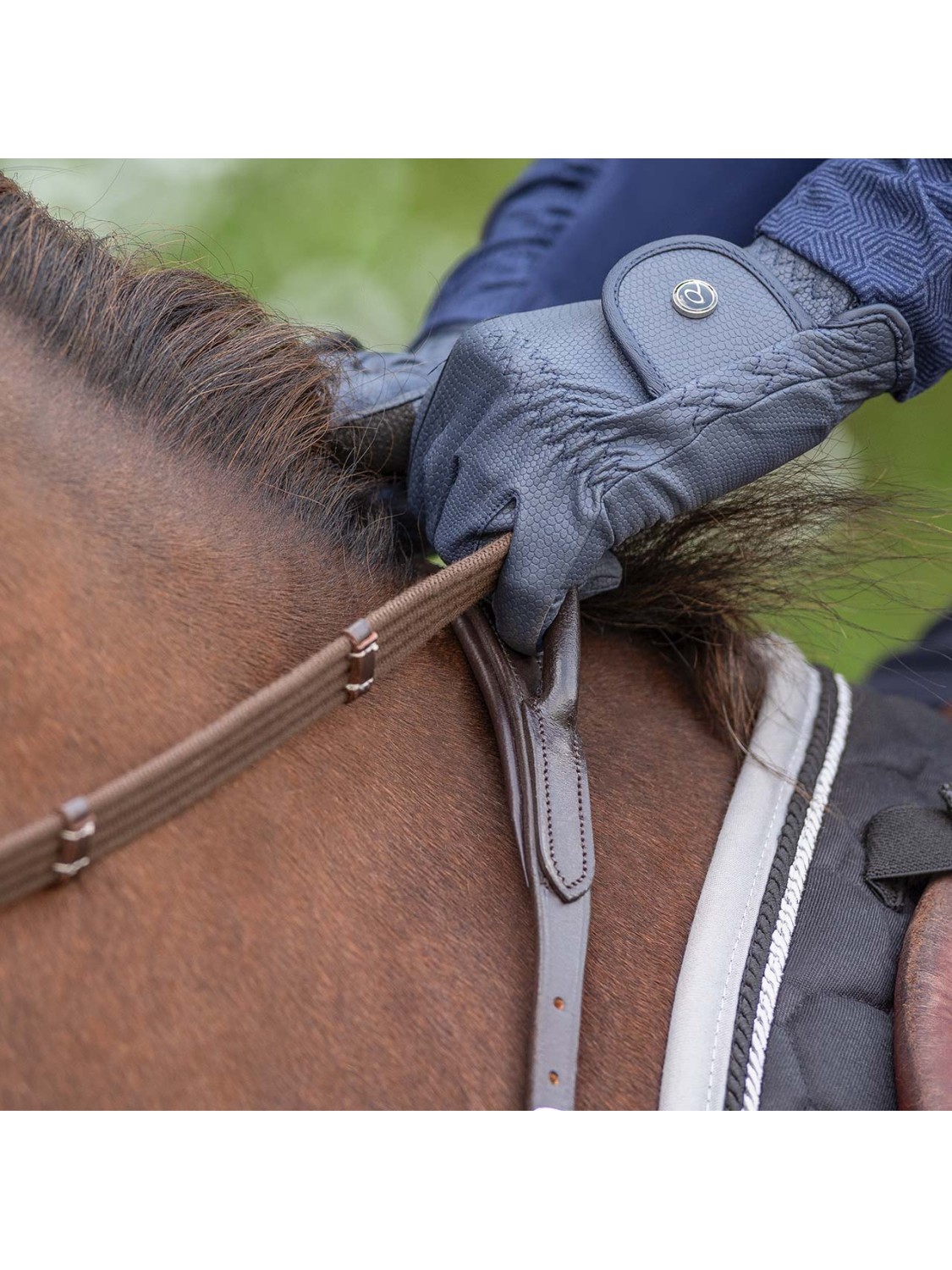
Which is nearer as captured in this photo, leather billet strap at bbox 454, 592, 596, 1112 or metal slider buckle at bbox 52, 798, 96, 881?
metal slider buckle at bbox 52, 798, 96, 881

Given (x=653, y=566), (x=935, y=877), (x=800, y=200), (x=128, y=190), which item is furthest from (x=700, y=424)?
(x=128, y=190)

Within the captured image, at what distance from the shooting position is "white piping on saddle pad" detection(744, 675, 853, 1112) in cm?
80

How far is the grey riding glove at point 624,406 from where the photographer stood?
87cm

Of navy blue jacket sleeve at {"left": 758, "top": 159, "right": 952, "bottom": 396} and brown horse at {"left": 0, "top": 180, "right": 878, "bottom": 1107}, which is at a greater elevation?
navy blue jacket sleeve at {"left": 758, "top": 159, "right": 952, "bottom": 396}

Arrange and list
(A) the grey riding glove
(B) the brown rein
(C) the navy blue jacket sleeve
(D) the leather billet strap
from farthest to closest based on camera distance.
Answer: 1. (C) the navy blue jacket sleeve
2. (A) the grey riding glove
3. (D) the leather billet strap
4. (B) the brown rein

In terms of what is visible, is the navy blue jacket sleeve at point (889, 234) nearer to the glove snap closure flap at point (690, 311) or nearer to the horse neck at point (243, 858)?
the glove snap closure flap at point (690, 311)

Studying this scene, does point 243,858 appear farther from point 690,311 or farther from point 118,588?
point 690,311

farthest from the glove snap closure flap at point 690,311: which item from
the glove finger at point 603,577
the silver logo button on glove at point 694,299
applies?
the glove finger at point 603,577

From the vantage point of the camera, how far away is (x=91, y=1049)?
0.66 meters

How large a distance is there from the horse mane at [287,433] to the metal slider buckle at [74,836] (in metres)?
0.31

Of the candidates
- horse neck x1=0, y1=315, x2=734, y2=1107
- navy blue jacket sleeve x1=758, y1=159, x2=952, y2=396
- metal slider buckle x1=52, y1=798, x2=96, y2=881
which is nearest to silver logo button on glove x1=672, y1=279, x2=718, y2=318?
navy blue jacket sleeve x1=758, y1=159, x2=952, y2=396

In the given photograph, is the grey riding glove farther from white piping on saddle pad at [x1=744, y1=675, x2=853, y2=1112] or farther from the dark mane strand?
white piping on saddle pad at [x1=744, y1=675, x2=853, y2=1112]

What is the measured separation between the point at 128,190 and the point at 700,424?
2559 mm

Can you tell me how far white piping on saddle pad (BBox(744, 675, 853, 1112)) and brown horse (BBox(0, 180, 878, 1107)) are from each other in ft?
0.23
